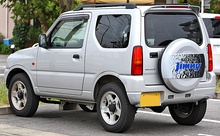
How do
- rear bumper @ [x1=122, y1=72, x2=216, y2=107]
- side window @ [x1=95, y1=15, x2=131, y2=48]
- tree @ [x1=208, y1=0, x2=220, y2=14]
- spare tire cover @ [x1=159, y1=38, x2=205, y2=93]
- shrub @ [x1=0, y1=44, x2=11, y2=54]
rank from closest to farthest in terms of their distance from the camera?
rear bumper @ [x1=122, y1=72, x2=216, y2=107]
spare tire cover @ [x1=159, y1=38, x2=205, y2=93]
side window @ [x1=95, y1=15, x2=131, y2=48]
tree @ [x1=208, y1=0, x2=220, y2=14]
shrub @ [x1=0, y1=44, x2=11, y2=54]

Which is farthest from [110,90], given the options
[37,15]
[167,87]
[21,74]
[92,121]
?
[37,15]

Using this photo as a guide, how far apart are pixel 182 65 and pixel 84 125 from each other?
2.06m

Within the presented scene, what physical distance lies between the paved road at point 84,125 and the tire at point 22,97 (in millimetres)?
143

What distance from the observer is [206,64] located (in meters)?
9.95

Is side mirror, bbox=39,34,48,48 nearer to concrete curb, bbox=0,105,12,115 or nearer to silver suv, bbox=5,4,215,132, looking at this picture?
silver suv, bbox=5,4,215,132

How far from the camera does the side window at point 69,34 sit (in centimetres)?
1016

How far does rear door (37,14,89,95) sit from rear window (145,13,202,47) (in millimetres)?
1178

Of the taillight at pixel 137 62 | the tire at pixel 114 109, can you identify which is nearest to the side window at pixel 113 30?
the taillight at pixel 137 62

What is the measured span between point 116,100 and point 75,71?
1.00 meters

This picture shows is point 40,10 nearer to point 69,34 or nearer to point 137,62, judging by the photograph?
point 69,34

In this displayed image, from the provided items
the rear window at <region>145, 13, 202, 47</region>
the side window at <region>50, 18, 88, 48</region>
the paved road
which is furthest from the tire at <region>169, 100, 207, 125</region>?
the side window at <region>50, 18, 88, 48</region>

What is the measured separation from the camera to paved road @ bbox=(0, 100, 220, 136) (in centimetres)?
952

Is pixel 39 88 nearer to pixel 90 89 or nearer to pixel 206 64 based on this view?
pixel 90 89

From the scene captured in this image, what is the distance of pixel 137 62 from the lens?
9.12 metres
